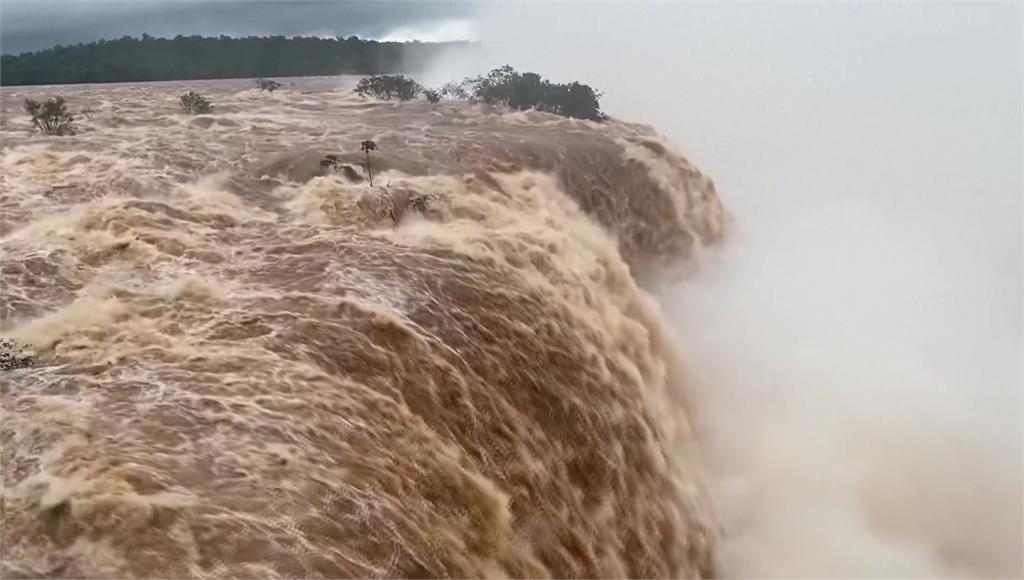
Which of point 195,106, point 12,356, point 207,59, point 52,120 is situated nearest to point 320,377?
point 12,356

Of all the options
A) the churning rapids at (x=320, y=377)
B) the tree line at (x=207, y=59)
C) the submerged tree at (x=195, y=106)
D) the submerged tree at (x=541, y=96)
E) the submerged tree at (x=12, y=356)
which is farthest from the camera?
the tree line at (x=207, y=59)

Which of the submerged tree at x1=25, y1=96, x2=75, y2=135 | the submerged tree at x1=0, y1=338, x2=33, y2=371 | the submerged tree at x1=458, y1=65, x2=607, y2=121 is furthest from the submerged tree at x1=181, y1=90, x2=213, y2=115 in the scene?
the submerged tree at x1=0, y1=338, x2=33, y2=371

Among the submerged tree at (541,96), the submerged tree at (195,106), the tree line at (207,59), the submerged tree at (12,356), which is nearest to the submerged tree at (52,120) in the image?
the submerged tree at (195,106)

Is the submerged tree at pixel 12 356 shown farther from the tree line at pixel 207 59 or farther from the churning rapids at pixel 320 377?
the tree line at pixel 207 59

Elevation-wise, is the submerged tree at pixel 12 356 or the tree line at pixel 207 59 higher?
the tree line at pixel 207 59

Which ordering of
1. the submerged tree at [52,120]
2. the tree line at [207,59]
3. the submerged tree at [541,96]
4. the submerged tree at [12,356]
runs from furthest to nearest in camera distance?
the tree line at [207,59], the submerged tree at [541,96], the submerged tree at [52,120], the submerged tree at [12,356]

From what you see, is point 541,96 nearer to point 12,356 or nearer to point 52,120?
point 52,120

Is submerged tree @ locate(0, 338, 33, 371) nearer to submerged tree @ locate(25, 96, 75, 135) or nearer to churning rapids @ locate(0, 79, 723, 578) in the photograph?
churning rapids @ locate(0, 79, 723, 578)
